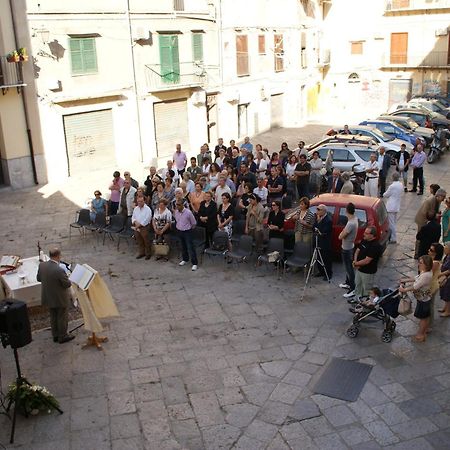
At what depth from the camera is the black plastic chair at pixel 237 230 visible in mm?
12727

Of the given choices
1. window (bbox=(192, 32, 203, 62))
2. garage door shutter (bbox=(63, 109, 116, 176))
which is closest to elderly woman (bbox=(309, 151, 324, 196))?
garage door shutter (bbox=(63, 109, 116, 176))

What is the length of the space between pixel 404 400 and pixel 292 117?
91.5ft

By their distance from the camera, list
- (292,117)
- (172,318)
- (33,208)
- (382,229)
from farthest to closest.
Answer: (292,117)
(33,208)
(382,229)
(172,318)

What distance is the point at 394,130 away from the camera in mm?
23625

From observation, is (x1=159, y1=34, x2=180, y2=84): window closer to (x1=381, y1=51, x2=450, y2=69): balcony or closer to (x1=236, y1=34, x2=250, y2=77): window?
(x1=236, y1=34, x2=250, y2=77): window

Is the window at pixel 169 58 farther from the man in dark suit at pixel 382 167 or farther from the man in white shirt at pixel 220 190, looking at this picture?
the man in white shirt at pixel 220 190

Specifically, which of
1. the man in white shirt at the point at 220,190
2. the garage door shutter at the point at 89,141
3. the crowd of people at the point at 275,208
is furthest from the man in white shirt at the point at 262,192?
the garage door shutter at the point at 89,141

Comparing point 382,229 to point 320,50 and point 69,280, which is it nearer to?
point 69,280

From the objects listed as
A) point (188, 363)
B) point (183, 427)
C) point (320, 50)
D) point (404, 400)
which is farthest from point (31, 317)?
point (320, 50)

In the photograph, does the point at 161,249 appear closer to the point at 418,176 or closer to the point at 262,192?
the point at 262,192

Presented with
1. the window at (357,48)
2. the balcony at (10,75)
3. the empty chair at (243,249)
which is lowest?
the empty chair at (243,249)

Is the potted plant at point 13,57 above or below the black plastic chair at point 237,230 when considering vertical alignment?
above

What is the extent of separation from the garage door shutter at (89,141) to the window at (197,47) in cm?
530

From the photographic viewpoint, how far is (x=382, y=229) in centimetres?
1191
